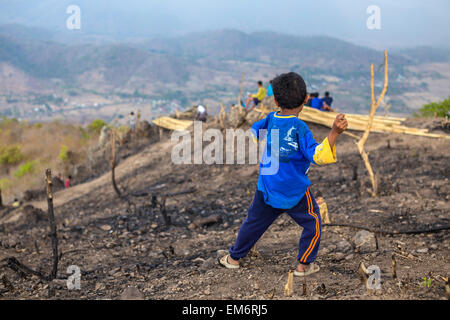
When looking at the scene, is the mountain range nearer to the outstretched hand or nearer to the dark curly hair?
the dark curly hair

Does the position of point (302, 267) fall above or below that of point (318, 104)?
below

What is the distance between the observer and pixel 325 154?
1979mm

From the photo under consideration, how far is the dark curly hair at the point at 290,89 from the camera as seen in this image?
2225 millimetres

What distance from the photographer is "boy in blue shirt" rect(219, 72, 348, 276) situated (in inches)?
87.7

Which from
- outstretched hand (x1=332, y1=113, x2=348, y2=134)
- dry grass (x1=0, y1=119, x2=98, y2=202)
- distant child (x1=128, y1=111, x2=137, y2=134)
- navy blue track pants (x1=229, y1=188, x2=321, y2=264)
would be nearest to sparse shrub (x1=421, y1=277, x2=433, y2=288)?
navy blue track pants (x1=229, y1=188, x2=321, y2=264)

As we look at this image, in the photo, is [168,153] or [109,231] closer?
[109,231]

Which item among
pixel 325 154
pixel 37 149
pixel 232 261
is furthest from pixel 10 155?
pixel 325 154

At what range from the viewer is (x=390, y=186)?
4.68 meters

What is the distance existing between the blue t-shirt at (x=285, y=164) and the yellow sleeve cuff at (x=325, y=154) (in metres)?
0.17

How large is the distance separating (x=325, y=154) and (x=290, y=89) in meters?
0.49

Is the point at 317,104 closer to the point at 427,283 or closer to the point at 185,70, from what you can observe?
the point at 427,283
